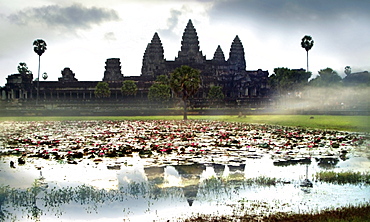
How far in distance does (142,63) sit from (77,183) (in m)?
135

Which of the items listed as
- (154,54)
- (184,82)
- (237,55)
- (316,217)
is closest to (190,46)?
(154,54)

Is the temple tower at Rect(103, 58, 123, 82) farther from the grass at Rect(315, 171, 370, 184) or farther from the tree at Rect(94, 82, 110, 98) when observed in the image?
the grass at Rect(315, 171, 370, 184)

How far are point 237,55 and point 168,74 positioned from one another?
116ft

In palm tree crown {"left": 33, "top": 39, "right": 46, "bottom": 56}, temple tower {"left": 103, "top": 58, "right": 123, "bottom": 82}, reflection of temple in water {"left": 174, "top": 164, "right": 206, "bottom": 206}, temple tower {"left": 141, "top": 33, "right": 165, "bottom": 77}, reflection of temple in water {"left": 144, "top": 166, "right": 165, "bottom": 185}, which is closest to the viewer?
reflection of temple in water {"left": 174, "top": 164, "right": 206, "bottom": 206}

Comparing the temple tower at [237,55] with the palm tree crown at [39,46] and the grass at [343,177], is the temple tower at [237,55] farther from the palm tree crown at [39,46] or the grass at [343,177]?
the grass at [343,177]

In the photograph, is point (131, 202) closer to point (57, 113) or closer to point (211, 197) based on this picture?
point (211, 197)

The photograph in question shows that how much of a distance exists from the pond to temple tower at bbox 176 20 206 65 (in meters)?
109

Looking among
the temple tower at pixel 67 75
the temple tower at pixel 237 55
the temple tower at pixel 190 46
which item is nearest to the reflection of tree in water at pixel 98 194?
the temple tower at pixel 190 46

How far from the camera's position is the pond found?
7941 mm

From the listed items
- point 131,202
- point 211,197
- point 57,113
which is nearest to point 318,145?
point 211,197

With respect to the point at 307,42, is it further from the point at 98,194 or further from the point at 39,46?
the point at 98,194

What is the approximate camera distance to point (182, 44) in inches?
5005

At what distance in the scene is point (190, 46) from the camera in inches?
4941

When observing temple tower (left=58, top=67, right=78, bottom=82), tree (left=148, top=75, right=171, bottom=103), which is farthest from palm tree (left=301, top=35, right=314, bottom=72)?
temple tower (left=58, top=67, right=78, bottom=82)
